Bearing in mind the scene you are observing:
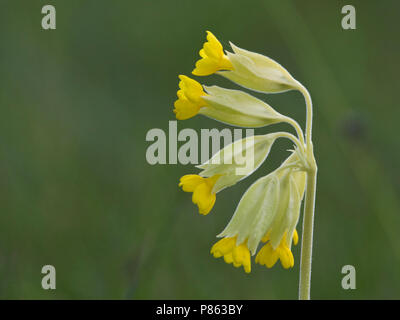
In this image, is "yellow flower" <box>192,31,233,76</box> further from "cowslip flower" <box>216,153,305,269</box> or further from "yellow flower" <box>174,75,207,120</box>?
"cowslip flower" <box>216,153,305,269</box>

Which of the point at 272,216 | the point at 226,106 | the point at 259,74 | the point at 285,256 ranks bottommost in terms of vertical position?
the point at 285,256

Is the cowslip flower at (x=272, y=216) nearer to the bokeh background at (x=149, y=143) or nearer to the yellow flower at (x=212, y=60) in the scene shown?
the yellow flower at (x=212, y=60)

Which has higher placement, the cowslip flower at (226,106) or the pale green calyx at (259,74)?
the pale green calyx at (259,74)

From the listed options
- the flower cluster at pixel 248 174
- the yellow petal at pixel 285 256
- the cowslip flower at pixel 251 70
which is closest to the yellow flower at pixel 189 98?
the flower cluster at pixel 248 174

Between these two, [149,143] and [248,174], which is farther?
[149,143]

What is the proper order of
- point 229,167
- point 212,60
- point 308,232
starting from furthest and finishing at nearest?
point 212,60 < point 229,167 < point 308,232

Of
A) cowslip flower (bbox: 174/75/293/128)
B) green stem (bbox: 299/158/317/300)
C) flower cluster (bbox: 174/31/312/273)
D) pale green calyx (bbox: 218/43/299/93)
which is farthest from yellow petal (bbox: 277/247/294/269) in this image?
pale green calyx (bbox: 218/43/299/93)

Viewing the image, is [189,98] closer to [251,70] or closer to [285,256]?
[251,70]

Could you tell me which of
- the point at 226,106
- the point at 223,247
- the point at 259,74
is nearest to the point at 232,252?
the point at 223,247
